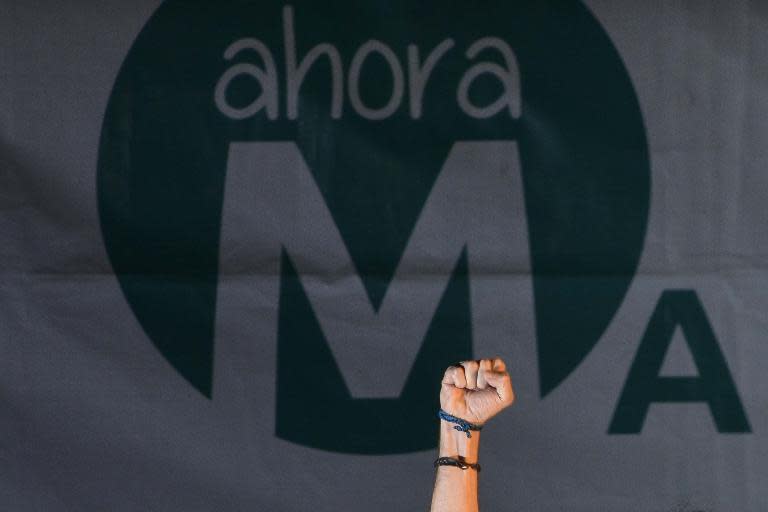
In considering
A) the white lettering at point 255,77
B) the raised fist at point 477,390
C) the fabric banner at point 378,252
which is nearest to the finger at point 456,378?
the raised fist at point 477,390

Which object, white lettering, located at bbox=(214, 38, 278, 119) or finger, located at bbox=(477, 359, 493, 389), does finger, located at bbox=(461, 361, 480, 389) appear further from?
white lettering, located at bbox=(214, 38, 278, 119)

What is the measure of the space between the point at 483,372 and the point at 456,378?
0.03 metres

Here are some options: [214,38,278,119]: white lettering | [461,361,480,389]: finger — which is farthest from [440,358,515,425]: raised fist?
[214,38,278,119]: white lettering

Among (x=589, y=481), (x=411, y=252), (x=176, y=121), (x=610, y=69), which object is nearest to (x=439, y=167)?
(x=411, y=252)

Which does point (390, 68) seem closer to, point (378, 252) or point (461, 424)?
point (378, 252)

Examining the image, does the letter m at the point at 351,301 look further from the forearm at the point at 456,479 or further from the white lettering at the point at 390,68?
the forearm at the point at 456,479

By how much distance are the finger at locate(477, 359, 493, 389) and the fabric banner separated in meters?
0.49

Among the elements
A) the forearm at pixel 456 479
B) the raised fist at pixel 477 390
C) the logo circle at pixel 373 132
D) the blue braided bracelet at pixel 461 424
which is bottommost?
the forearm at pixel 456 479

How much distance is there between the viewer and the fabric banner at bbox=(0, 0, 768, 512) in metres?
1.44

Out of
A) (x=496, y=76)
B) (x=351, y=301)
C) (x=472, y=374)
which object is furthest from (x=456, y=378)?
(x=496, y=76)

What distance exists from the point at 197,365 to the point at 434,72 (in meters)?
0.51

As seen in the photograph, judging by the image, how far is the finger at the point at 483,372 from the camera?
0.96 m

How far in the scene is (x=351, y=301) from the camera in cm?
146

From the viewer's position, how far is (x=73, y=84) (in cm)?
148
